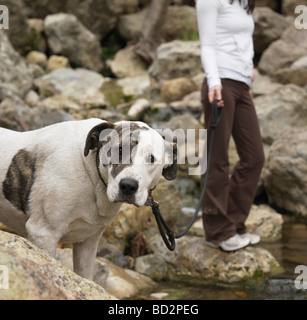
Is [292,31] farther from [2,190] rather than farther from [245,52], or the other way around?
[2,190]

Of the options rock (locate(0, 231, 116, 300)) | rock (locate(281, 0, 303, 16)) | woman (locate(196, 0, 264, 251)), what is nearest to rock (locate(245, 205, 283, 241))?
woman (locate(196, 0, 264, 251))

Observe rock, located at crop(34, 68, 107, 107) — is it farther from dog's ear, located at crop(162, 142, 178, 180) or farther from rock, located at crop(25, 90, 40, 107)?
dog's ear, located at crop(162, 142, 178, 180)

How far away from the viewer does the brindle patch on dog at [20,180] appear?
2.68 meters

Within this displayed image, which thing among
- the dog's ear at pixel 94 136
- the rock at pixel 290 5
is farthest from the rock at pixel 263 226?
the rock at pixel 290 5

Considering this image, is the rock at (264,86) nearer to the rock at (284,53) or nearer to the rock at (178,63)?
the rock at (284,53)

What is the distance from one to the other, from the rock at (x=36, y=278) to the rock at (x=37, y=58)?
11.0m

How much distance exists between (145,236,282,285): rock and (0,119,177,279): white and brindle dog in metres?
1.80

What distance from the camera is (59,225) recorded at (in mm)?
2633

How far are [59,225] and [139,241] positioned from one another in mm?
2136

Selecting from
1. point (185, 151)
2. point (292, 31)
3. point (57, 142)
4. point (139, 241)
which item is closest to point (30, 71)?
point (185, 151)

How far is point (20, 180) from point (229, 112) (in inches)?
79.7

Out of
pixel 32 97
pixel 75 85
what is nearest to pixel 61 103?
pixel 32 97

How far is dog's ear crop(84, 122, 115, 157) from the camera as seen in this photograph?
2.59m

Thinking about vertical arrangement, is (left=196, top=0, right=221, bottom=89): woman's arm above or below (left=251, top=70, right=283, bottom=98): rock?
above
